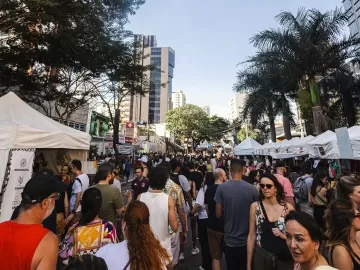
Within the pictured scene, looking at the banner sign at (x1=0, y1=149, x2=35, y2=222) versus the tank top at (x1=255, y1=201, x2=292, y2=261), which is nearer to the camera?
the tank top at (x1=255, y1=201, x2=292, y2=261)

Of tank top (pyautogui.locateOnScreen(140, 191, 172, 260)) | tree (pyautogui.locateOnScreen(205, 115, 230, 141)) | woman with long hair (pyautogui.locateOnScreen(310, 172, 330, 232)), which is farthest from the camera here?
tree (pyautogui.locateOnScreen(205, 115, 230, 141))

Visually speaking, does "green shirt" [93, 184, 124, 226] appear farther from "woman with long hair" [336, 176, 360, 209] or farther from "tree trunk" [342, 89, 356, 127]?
"tree trunk" [342, 89, 356, 127]

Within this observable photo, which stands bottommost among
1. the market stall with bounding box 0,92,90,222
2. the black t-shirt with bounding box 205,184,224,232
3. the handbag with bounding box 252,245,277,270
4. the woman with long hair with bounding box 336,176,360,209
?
the handbag with bounding box 252,245,277,270

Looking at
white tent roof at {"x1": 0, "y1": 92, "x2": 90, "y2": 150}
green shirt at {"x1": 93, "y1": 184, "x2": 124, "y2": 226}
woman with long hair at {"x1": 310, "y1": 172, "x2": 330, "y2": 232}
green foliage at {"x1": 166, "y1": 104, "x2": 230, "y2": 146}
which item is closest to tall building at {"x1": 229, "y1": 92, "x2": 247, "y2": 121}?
green foliage at {"x1": 166, "y1": 104, "x2": 230, "y2": 146}

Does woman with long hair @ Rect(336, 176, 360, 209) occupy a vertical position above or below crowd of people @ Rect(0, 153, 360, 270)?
above

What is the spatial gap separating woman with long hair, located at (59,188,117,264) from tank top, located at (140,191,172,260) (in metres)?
0.66

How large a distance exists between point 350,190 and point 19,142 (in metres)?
5.09

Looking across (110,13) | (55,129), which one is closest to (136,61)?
(110,13)

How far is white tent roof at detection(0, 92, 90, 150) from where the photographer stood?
4168mm

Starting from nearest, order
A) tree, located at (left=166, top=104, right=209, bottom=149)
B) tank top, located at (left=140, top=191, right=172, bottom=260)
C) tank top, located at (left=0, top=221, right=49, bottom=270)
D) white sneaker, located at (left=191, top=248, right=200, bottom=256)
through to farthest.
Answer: tank top, located at (left=0, top=221, right=49, bottom=270), tank top, located at (left=140, top=191, right=172, bottom=260), white sneaker, located at (left=191, top=248, right=200, bottom=256), tree, located at (left=166, top=104, right=209, bottom=149)

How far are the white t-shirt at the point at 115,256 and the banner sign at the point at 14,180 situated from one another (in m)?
3.18

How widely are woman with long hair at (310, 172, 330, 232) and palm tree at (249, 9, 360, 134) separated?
10.4m

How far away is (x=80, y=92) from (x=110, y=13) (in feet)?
16.9

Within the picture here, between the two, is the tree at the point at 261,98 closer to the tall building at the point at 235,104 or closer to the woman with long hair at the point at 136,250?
the woman with long hair at the point at 136,250
